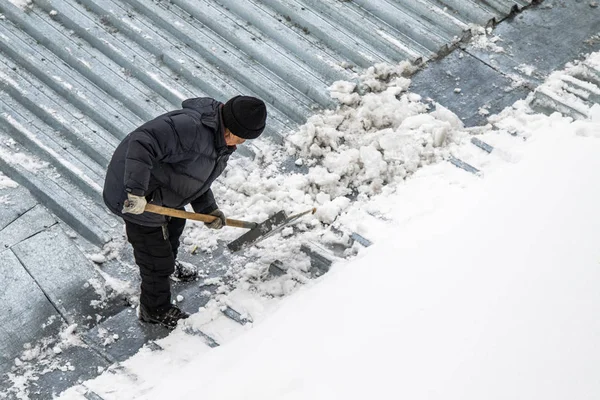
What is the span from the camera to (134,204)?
412cm

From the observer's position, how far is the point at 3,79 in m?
6.06

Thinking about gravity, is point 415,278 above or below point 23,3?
above

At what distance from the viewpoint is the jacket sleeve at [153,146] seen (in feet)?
13.5

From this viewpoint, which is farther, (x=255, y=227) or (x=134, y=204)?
(x=255, y=227)

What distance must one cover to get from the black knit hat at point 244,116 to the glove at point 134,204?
0.58 meters

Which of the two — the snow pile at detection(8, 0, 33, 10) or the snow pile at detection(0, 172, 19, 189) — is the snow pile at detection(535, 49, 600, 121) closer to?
the snow pile at detection(0, 172, 19, 189)

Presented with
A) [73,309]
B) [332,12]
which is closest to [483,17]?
[332,12]

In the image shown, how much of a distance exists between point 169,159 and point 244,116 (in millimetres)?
445

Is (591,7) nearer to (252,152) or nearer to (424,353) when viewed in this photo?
(252,152)

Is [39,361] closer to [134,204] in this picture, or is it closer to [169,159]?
[134,204]

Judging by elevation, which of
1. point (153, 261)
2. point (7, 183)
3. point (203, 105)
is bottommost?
point (7, 183)

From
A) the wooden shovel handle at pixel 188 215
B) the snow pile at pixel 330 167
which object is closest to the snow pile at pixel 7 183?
the snow pile at pixel 330 167

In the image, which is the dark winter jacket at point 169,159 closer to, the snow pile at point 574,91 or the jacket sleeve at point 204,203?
the jacket sleeve at point 204,203

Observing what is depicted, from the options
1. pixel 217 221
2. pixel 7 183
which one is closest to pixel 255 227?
pixel 217 221
